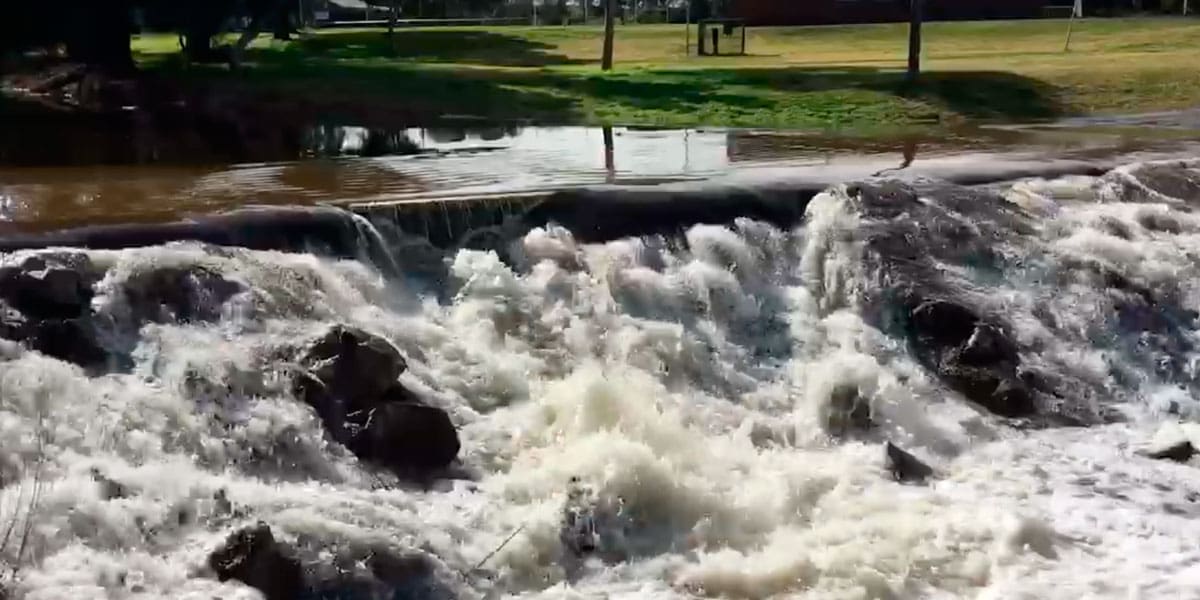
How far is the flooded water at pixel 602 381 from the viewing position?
8.30 meters

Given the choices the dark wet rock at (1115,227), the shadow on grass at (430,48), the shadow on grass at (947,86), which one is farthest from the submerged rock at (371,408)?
the shadow on grass at (430,48)

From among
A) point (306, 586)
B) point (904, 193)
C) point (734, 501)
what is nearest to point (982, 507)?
point (734, 501)

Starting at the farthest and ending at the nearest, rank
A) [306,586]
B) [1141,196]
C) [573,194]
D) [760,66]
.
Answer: [760,66] → [1141,196] → [573,194] → [306,586]

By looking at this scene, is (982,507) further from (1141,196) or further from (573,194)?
(1141,196)

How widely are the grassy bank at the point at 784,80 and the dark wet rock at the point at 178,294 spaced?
12.5 meters

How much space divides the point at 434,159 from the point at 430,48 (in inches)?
1043

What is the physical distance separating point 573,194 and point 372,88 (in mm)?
14201

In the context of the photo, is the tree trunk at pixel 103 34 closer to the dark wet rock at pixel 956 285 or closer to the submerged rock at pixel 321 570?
the dark wet rock at pixel 956 285

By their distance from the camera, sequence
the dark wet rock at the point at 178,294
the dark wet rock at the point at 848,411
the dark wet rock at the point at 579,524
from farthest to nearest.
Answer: the dark wet rock at the point at 848,411 < the dark wet rock at the point at 178,294 < the dark wet rock at the point at 579,524

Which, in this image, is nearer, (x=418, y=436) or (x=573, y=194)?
(x=418, y=436)

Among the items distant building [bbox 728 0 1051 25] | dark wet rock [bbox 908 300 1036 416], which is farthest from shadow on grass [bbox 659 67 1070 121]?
distant building [bbox 728 0 1051 25]

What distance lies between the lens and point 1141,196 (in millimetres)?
15539

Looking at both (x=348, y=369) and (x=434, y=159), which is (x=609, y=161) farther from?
(x=348, y=369)

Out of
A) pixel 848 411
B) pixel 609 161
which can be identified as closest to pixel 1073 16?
pixel 609 161
